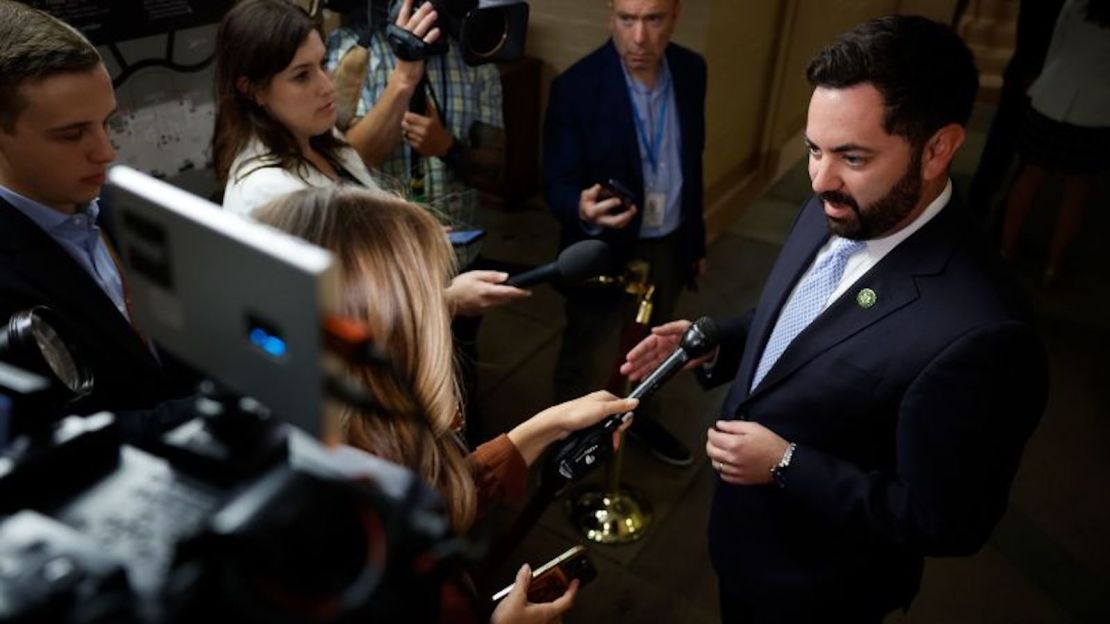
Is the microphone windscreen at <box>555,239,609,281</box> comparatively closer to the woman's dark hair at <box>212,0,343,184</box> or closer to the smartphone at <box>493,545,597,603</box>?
the smartphone at <box>493,545,597,603</box>

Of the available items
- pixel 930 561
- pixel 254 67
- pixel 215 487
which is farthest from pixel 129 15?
pixel 930 561

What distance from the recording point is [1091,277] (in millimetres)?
4688

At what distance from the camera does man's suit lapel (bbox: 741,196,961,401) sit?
1456 mm

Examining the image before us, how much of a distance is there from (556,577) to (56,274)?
3.53 feet

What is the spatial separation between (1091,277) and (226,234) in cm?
536

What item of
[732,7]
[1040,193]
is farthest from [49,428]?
[1040,193]

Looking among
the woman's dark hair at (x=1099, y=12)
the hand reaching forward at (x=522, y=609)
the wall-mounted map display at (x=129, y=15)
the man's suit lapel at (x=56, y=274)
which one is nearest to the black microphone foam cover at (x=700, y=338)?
the hand reaching forward at (x=522, y=609)

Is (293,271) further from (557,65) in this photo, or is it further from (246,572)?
(557,65)

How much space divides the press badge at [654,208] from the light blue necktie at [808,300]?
1.23 meters

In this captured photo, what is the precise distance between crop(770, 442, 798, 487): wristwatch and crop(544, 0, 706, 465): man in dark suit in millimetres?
1202

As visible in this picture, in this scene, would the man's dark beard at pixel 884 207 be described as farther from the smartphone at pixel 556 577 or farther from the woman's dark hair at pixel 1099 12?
the woman's dark hair at pixel 1099 12

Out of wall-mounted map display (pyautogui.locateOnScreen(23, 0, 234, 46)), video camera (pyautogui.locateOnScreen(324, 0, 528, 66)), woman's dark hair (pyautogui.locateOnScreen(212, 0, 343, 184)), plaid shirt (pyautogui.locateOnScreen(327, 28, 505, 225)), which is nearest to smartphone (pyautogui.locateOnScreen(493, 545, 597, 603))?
woman's dark hair (pyautogui.locateOnScreen(212, 0, 343, 184))

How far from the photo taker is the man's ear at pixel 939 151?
1.46m

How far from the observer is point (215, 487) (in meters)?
0.60
